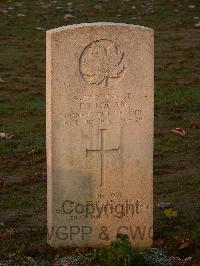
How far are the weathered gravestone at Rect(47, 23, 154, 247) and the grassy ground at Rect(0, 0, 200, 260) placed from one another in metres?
0.46

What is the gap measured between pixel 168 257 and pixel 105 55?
71.5 inches

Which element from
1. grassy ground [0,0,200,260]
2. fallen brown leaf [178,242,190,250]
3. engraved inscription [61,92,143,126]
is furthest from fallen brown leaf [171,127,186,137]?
engraved inscription [61,92,143,126]

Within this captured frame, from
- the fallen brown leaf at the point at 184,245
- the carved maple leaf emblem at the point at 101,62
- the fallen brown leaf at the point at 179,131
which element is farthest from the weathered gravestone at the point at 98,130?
the fallen brown leaf at the point at 179,131

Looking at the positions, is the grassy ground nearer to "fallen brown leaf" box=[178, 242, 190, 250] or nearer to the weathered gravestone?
"fallen brown leaf" box=[178, 242, 190, 250]

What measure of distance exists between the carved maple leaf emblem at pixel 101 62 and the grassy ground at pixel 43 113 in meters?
1.61

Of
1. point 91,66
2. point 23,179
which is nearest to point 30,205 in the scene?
point 23,179

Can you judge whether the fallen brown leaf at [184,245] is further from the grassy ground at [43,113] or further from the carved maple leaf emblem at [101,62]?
the carved maple leaf emblem at [101,62]

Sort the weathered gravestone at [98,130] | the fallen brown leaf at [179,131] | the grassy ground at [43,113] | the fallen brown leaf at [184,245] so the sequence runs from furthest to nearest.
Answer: the fallen brown leaf at [179,131]
the grassy ground at [43,113]
the fallen brown leaf at [184,245]
the weathered gravestone at [98,130]

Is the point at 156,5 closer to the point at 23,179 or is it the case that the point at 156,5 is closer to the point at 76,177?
the point at 23,179

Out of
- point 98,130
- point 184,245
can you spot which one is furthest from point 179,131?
point 98,130

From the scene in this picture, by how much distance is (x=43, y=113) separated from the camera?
523 inches

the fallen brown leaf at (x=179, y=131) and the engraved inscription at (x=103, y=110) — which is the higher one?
the engraved inscription at (x=103, y=110)

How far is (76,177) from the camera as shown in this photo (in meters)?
7.15

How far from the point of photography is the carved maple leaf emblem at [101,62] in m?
6.98
